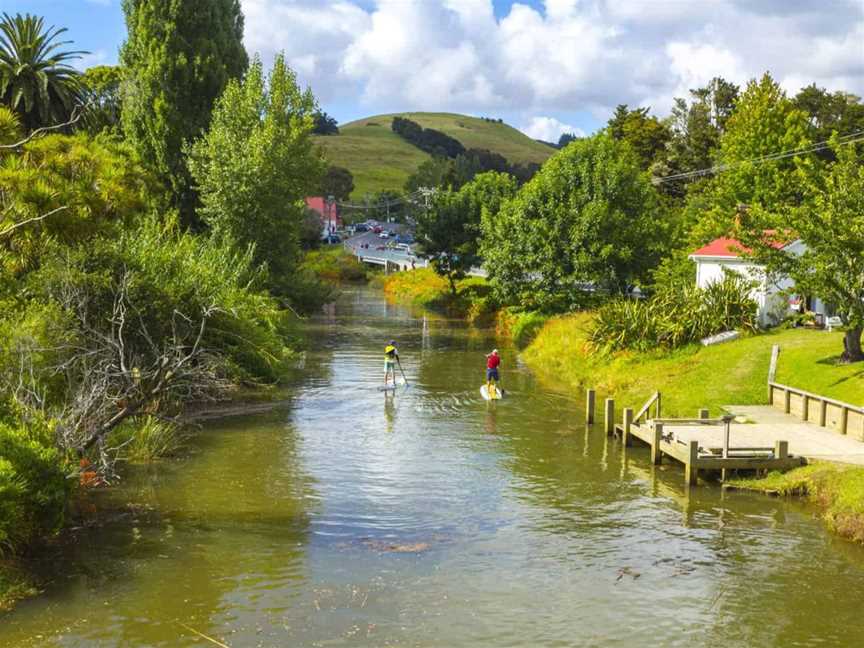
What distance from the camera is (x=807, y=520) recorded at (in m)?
20.8

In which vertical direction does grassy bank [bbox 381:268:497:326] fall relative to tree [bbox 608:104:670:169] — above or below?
below

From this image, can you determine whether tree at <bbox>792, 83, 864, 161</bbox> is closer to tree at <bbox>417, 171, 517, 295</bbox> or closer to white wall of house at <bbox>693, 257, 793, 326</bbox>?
tree at <bbox>417, 171, 517, 295</bbox>

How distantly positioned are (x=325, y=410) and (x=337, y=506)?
11.1 metres

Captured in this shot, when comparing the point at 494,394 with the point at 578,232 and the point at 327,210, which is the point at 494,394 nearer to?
the point at 578,232

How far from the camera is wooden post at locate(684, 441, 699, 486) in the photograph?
23.4m

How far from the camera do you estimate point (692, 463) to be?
923 inches

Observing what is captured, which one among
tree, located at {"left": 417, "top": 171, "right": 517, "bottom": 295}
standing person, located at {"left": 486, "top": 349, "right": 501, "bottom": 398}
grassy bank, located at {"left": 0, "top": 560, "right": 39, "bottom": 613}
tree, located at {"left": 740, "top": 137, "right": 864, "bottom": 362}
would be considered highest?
tree, located at {"left": 417, "top": 171, "right": 517, "bottom": 295}

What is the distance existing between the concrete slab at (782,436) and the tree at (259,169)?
2498 cm

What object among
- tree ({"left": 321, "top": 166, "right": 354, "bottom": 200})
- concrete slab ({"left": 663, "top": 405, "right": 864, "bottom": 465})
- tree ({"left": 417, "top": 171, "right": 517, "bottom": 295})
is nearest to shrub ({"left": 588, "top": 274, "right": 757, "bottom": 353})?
concrete slab ({"left": 663, "top": 405, "right": 864, "bottom": 465})

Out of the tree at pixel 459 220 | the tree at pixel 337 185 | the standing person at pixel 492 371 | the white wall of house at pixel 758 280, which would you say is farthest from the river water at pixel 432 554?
the tree at pixel 337 185

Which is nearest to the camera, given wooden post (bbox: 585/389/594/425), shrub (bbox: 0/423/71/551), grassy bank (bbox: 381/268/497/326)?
shrub (bbox: 0/423/71/551)

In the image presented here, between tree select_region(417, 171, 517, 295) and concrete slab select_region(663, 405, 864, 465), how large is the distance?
45699 millimetres

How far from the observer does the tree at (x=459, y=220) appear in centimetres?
7300

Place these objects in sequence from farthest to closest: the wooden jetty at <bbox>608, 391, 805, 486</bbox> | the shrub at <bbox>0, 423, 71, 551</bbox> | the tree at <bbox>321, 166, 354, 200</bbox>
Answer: the tree at <bbox>321, 166, 354, 200</bbox> → the wooden jetty at <bbox>608, 391, 805, 486</bbox> → the shrub at <bbox>0, 423, 71, 551</bbox>
